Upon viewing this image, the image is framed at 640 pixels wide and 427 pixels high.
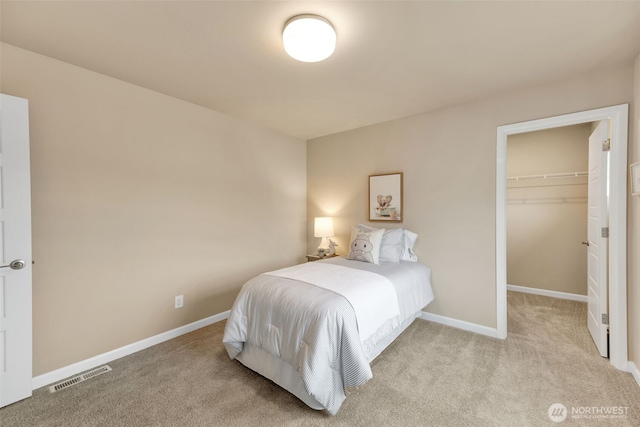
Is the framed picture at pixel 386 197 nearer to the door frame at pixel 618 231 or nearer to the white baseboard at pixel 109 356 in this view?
the door frame at pixel 618 231

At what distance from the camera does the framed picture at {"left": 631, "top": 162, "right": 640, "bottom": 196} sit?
1918mm

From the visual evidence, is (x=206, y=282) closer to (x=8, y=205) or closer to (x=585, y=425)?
(x=8, y=205)

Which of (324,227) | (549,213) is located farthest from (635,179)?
(324,227)

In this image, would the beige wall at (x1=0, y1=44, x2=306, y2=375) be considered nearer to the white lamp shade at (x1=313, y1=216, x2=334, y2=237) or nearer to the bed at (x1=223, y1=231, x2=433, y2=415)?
the white lamp shade at (x1=313, y1=216, x2=334, y2=237)

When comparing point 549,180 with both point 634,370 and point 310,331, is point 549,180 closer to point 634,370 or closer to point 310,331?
point 634,370

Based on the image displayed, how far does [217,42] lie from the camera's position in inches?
72.9

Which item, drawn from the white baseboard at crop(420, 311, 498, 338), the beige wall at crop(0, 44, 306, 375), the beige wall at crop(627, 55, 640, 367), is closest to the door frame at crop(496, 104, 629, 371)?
the beige wall at crop(627, 55, 640, 367)

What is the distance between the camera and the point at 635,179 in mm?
1969

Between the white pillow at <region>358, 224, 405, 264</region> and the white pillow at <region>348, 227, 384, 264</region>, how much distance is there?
2.7 inches

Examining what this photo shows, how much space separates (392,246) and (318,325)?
5.32ft

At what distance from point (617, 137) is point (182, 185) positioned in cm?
388

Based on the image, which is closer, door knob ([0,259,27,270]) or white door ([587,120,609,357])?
door knob ([0,259,27,270])

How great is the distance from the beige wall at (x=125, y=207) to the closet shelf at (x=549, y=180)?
3886 millimetres

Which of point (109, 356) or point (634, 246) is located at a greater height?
point (634, 246)
